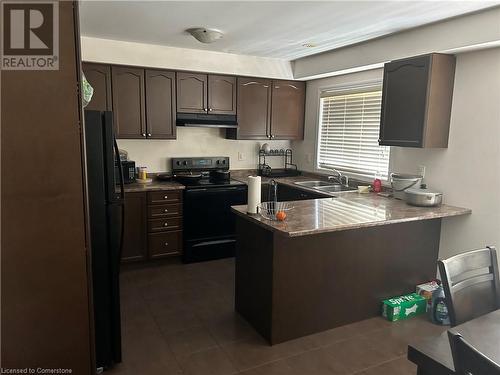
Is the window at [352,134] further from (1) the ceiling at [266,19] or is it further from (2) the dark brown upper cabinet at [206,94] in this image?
(2) the dark brown upper cabinet at [206,94]

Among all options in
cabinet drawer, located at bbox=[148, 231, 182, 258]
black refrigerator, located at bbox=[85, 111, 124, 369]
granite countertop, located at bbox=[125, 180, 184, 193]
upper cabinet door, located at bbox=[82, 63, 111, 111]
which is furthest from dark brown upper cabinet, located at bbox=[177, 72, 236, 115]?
black refrigerator, located at bbox=[85, 111, 124, 369]

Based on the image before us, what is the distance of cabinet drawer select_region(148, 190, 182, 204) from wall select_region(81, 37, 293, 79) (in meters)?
1.39

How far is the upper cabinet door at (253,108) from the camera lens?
4.54 metres

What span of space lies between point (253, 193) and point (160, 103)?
2051mm

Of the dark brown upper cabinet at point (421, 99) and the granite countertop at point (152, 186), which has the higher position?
the dark brown upper cabinet at point (421, 99)

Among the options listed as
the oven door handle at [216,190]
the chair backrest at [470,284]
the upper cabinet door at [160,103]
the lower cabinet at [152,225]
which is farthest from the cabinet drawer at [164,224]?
the chair backrest at [470,284]

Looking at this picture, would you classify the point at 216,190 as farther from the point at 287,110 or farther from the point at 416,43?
the point at 416,43

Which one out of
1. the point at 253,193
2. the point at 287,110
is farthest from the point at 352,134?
the point at 253,193

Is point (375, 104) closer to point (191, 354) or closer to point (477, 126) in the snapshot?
point (477, 126)

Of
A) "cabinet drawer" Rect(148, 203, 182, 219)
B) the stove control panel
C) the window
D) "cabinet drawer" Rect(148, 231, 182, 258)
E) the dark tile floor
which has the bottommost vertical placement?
the dark tile floor

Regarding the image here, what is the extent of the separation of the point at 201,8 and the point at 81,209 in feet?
5.85

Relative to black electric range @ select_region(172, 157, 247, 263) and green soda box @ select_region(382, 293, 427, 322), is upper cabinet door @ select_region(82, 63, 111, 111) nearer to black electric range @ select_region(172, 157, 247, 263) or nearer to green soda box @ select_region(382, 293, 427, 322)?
black electric range @ select_region(172, 157, 247, 263)

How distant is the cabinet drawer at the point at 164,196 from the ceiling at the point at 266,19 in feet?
5.20

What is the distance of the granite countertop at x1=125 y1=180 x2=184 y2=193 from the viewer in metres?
3.80
